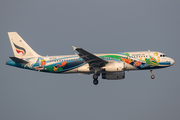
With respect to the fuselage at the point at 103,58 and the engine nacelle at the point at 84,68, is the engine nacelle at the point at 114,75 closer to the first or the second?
the fuselage at the point at 103,58

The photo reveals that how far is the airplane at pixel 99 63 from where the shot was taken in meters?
47.5

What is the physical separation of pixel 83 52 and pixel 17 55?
14471 mm

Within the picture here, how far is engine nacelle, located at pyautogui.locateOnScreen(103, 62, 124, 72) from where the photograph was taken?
153ft

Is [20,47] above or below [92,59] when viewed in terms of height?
above

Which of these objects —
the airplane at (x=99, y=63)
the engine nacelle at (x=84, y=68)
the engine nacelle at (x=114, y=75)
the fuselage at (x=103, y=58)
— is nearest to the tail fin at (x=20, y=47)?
the airplane at (x=99, y=63)

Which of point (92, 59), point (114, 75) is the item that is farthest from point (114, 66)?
point (114, 75)

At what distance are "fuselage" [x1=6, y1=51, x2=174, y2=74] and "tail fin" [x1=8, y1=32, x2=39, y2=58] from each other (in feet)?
8.15

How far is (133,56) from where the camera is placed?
48.5 meters

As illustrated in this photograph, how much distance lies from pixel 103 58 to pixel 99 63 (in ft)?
4.96

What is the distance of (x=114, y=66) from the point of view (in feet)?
154

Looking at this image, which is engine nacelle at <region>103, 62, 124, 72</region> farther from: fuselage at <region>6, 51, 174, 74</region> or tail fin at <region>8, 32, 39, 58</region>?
tail fin at <region>8, 32, 39, 58</region>

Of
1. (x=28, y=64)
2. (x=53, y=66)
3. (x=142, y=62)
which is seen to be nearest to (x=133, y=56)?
(x=142, y=62)

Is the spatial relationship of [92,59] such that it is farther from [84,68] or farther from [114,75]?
[114,75]

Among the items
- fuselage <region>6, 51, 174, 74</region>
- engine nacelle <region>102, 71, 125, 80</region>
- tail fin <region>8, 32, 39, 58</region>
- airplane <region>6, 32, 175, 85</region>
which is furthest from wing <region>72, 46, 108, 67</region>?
tail fin <region>8, 32, 39, 58</region>
